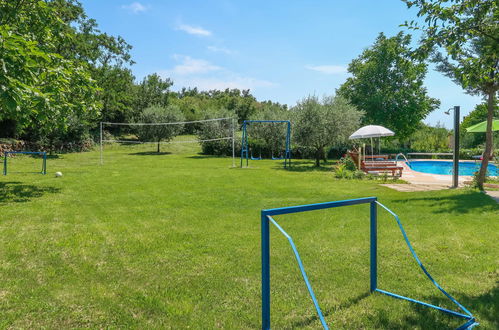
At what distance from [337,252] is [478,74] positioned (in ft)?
11.5

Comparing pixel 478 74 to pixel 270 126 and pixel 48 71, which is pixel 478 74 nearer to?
pixel 48 71

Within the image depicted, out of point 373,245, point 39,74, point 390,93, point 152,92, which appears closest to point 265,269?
point 373,245

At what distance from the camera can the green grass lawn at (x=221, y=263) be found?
3152 mm

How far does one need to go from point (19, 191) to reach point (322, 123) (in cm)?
1401

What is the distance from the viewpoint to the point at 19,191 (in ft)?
32.0

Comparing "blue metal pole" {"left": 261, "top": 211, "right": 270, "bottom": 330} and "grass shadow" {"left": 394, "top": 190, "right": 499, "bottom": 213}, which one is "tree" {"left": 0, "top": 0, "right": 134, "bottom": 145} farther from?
"grass shadow" {"left": 394, "top": 190, "right": 499, "bottom": 213}

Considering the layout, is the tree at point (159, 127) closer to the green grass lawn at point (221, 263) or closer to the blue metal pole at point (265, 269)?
the green grass lawn at point (221, 263)

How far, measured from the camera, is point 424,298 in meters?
3.50

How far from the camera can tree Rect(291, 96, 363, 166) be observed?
18.8m

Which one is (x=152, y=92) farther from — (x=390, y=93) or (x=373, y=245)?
(x=373, y=245)

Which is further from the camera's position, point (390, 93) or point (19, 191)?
point (390, 93)

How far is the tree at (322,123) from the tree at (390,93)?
10146 mm

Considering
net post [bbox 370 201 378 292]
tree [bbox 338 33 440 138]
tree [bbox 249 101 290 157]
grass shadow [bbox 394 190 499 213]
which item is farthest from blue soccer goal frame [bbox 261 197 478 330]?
tree [bbox 338 33 440 138]

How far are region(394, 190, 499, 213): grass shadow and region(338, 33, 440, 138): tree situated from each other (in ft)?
66.5
